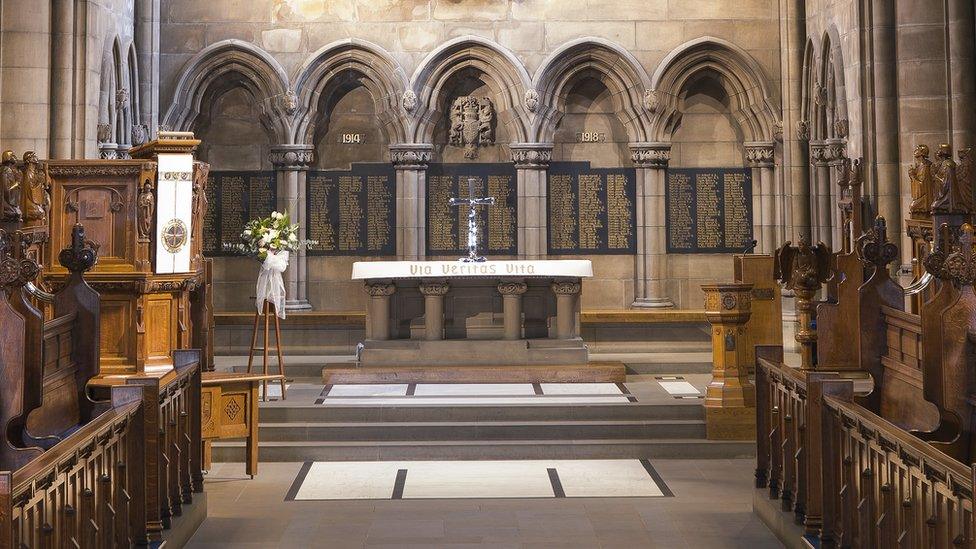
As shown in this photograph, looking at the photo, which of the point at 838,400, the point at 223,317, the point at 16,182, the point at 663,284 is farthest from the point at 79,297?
the point at 663,284

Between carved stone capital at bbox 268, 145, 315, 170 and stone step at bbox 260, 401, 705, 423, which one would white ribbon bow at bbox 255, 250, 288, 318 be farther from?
carved stone capital at bbox 268, 145, 315, 170

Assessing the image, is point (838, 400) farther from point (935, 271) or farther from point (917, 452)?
point (917, 452)

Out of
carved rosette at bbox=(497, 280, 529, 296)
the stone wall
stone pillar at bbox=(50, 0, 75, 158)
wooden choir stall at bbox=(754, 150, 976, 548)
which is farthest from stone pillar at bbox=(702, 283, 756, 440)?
stone pillar at bbox=(50, 0, 75, 158)

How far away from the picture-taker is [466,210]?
12.4m

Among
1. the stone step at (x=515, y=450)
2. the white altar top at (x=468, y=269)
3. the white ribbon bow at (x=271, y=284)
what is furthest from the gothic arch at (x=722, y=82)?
the stone step at (x=515, y=450)

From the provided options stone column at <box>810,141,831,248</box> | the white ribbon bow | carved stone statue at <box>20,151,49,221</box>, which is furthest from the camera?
stone column at <box>810,141,831,248</box>

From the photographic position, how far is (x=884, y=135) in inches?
368

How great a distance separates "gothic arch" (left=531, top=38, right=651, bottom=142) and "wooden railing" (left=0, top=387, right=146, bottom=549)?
A: 8157 millimetres

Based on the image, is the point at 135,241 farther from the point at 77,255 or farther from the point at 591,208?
the point at 591,208

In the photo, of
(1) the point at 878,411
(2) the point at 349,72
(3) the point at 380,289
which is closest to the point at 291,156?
(2) the point at 349,72

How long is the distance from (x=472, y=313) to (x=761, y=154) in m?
4.27

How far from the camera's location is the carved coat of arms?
1220 cm

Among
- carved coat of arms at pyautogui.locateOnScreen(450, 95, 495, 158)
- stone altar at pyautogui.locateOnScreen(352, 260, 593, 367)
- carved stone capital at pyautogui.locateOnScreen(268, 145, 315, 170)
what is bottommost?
stone altar at pyautogui.locateOnScreen(352, 260, 593, 367)

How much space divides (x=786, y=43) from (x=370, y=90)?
15.0ft
